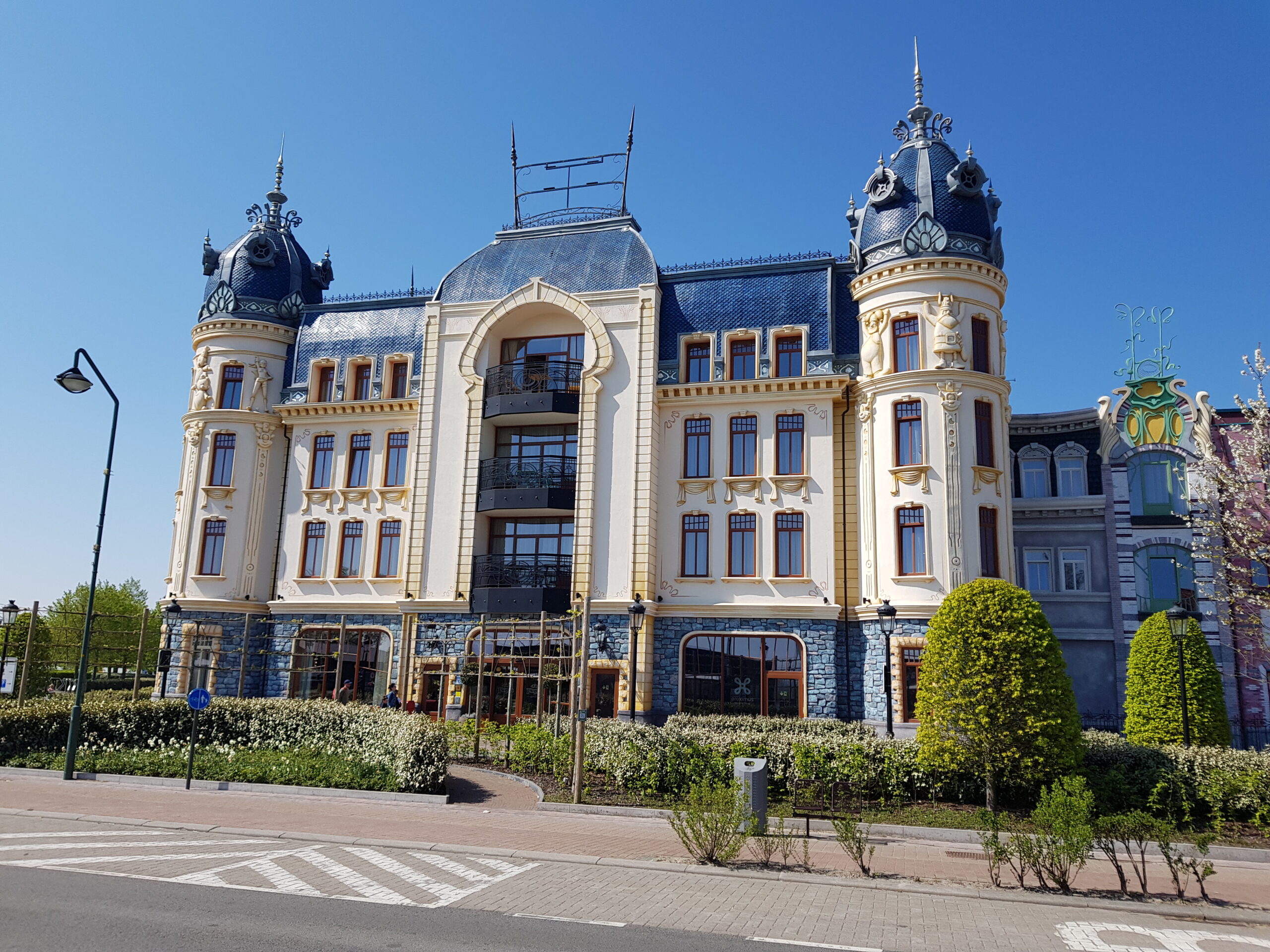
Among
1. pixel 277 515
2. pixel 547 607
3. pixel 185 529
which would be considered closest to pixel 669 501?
pixel 547 607

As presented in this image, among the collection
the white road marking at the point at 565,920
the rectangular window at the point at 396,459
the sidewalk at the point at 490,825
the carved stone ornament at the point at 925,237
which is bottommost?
the white road marking at the point at 565,920

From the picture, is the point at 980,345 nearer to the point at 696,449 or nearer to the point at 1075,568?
the point at 1075,568

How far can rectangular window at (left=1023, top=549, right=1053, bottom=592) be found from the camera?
30656mm

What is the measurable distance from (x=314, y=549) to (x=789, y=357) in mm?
18408

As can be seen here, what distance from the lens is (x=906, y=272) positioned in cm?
2809

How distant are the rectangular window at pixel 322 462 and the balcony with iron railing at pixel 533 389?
6.69m

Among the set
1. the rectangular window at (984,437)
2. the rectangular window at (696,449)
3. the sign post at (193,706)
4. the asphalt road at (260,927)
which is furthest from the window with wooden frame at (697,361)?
the asphalt road at (260,927)

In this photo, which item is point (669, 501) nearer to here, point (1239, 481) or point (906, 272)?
point (906, 272)

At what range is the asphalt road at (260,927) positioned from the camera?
8.07 m

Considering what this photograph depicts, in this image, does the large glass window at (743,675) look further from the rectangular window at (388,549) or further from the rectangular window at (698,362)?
the rectangular window at (388,549)

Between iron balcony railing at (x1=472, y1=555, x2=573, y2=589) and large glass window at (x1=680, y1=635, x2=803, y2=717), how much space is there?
467cm

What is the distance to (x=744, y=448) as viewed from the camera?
2997 centimetres

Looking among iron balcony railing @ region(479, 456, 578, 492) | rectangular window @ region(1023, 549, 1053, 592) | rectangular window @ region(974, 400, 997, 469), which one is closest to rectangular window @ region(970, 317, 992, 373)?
rectangular window @ region(974, 400, 997, 469)

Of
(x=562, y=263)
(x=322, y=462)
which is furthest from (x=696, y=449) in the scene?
(x=322, y=462)
